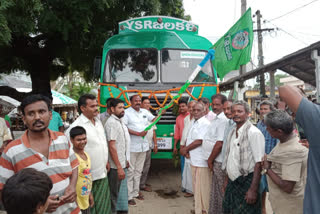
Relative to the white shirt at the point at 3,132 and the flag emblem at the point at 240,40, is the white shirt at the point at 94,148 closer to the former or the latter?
→ the white shirt at the point at 3,132

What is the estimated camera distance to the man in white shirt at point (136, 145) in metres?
4.57

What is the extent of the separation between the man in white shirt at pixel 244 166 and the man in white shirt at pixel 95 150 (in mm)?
Result: 1380

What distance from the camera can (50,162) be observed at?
2.01m

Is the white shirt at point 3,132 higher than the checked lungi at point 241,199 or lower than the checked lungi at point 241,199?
higher

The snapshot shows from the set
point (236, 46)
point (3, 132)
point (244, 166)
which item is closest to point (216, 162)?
point (244, 166)

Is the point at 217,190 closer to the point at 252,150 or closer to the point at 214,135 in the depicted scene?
the point at 214,135

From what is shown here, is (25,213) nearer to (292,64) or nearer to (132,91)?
(132,91)

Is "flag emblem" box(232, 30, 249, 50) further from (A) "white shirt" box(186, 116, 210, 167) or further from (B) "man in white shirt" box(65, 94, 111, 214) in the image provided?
(B) "man in white shirt" box(65, 94, 111, 214)

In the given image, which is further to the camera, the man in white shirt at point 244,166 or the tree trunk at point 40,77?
the tree trunk at point 40,77

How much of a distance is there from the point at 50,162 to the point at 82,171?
74 centimetres

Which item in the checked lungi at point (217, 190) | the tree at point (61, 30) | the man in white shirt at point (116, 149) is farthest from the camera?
the tree at point (61, 30)

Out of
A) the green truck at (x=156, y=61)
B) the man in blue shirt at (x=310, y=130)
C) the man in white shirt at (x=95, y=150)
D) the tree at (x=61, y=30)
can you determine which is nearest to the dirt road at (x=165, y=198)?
the man in white shirt at (x=95, y=150)

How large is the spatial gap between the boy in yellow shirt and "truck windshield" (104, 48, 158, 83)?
291 centimetres

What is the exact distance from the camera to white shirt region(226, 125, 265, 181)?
8.73ft
